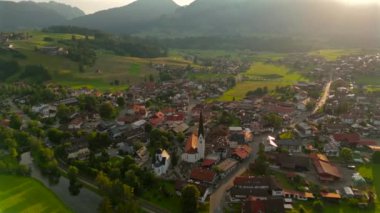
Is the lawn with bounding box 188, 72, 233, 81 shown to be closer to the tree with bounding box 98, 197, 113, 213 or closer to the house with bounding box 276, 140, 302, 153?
the house with bounding box 276, 140, 302, 153

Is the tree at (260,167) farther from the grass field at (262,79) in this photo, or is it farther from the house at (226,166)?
the grass field at (262,79)

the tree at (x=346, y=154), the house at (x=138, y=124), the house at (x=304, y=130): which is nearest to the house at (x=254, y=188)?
the tree at (x=346, y=154)

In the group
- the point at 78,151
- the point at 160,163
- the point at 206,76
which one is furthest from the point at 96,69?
the point at 160,163

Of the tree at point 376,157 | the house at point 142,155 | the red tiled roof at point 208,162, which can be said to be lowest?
the house at point 142,155

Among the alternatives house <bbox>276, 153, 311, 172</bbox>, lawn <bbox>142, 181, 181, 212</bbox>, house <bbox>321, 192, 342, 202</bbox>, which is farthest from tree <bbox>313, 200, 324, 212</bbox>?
lawn <bbox>142, 181, 181, 212</bbox>

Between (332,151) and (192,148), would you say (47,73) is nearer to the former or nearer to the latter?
(192,148)

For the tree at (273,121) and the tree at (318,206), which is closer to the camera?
the tree at (318,206)

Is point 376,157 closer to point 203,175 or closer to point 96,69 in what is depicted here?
point 203,175
